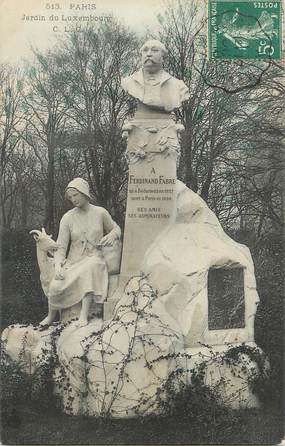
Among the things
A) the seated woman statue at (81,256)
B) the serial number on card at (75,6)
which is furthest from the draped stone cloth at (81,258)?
the serial number on card at (75,6)

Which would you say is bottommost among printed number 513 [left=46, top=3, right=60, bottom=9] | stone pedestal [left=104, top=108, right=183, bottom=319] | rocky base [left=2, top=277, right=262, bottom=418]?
rocky base [left=2, top=277, right=262, bottom=418]

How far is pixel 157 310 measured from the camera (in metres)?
8.17

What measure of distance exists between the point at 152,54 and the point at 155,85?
1.29 ft

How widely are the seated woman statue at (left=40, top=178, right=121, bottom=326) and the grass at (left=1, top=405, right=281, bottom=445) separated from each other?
5.04 feet

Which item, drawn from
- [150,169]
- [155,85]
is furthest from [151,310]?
[155,85]

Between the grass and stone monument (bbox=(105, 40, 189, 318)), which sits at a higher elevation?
stone monument (bbox=(105, 40, 189, 318))

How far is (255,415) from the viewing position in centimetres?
782

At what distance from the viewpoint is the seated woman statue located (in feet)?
29.2

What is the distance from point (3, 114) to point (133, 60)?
3736 mm

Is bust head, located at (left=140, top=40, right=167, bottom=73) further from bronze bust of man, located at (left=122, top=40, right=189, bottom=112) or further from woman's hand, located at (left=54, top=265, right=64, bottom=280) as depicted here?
woman's hand, located at (left=54, top=265, right=64, bottom=280)

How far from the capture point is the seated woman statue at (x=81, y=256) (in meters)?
8.89

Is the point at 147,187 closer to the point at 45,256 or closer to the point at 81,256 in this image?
the point at 81,256

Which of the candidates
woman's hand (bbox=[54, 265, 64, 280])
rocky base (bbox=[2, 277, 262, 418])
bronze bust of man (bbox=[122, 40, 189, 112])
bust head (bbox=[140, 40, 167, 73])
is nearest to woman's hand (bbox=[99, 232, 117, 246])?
woman's hand (bbox=[54, 265, 64, 280])

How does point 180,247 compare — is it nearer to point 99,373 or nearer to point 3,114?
point 99,373
